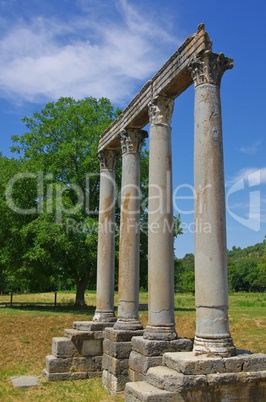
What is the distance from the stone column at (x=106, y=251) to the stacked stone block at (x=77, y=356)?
893 mm

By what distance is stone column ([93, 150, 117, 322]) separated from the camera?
51.0 feet

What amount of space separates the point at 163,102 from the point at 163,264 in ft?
15.0

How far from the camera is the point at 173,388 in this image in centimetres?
794

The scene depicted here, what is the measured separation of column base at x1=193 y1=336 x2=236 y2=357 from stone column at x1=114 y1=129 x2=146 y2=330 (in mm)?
4850

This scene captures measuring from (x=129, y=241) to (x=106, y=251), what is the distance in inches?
89.8

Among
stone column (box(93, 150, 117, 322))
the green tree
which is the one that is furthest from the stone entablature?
the green tree

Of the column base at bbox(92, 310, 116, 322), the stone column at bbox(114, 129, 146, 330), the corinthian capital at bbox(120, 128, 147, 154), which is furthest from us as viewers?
the column base at bbox(92, 310, 116, 322)

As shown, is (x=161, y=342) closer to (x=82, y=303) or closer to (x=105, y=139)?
(x=105, y=139)

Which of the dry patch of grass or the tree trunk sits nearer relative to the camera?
the dry patch of grass

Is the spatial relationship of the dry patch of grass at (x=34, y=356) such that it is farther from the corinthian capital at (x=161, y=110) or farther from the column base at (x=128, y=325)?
the corinthian capital at (x=161, y=110)

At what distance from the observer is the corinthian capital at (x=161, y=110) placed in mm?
12117

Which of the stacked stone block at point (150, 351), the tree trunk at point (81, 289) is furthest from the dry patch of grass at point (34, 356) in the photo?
the tree trunk at point (81, 289)

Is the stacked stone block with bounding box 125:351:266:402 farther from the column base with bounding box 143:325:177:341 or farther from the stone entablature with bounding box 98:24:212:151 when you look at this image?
the stone entablature with bounding box 98:24:212:151

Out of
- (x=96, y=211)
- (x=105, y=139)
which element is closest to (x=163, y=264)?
(x=105, y=139)
